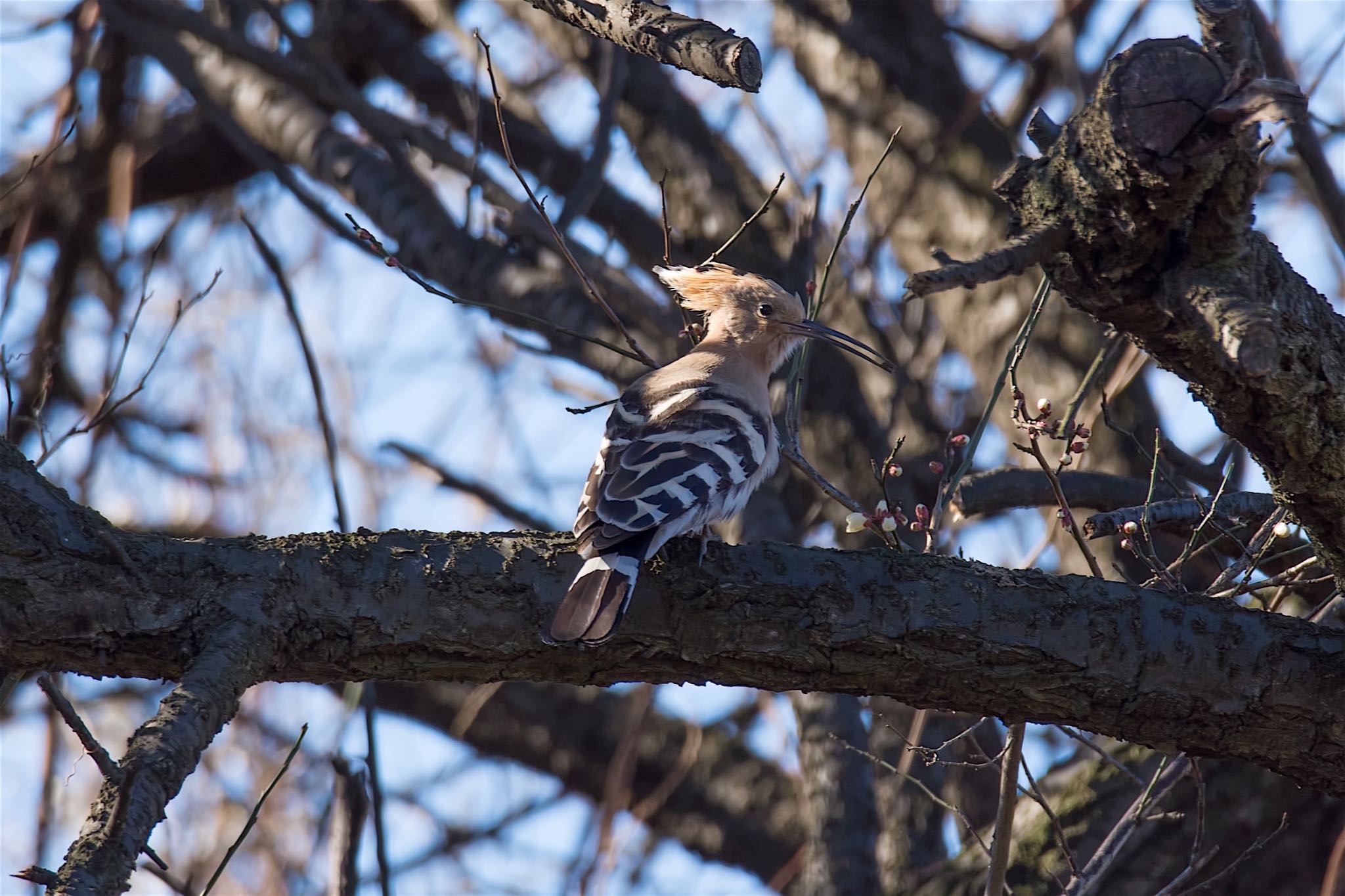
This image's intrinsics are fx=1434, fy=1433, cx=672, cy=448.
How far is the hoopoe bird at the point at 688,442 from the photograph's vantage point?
235 centimetres

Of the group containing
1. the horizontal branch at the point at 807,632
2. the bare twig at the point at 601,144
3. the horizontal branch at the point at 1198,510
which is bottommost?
the horizontal branch at the point at 807,632

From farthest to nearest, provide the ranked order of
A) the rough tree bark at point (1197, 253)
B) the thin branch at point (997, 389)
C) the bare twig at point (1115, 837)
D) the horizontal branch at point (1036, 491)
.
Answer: the horizontal branch at point (1036, 491), the thin branch at point (997, 389), the bare twig at point (1115, 837), the rough tree bark at point (1197, 253)

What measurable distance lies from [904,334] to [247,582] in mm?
3305

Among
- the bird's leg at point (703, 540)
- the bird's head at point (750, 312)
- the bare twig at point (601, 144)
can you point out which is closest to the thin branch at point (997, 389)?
the bird's leg at point (703, 540)

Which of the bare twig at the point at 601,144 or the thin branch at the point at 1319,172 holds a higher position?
the bare twig at the point at 601,144

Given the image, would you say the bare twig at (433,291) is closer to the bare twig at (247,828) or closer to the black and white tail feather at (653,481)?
the black and white tail feather at (653,481)

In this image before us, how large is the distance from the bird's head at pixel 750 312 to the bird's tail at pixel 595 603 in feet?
5.73

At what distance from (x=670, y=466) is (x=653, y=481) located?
11cm

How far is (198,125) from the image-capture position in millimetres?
5914

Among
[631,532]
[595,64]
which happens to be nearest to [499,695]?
[595,64]

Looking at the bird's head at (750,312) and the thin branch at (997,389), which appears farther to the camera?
the bird's head at (750,312)

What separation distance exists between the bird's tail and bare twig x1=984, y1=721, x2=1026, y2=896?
72cm

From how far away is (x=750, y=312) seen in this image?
13.4 feet

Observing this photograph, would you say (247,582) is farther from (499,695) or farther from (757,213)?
(499,695)
